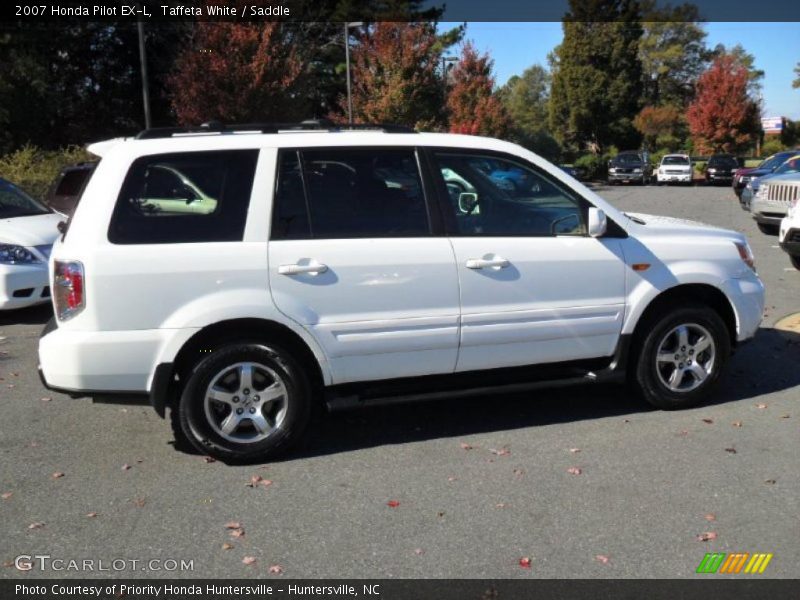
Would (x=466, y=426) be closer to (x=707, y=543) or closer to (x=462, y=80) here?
(x=707, y=543)

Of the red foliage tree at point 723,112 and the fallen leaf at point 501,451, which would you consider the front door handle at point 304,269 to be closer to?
the fallen leaf at point 501,451

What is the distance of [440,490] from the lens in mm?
4281

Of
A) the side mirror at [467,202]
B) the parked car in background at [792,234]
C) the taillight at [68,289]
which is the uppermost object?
the side mirror at [467,202]

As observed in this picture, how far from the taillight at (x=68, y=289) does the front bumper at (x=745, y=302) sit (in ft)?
13.5

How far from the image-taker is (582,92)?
52.7 meters

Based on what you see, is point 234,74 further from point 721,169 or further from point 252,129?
point 721,169

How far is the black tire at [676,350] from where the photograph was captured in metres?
5.33

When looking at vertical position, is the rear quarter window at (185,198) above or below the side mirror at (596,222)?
above

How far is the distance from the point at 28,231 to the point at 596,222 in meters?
6.53

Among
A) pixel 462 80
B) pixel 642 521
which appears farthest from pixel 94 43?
pixel 642 521

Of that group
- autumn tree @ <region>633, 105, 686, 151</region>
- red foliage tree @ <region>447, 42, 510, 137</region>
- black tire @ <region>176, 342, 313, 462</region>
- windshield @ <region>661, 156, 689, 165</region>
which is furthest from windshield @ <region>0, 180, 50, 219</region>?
autumn tree @ <region>633, 105, 686, 151</region>

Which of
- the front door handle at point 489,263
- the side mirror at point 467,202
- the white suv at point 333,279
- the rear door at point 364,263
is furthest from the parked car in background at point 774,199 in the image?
the rear door at point 364,263

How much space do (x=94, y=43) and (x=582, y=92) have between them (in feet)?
107
